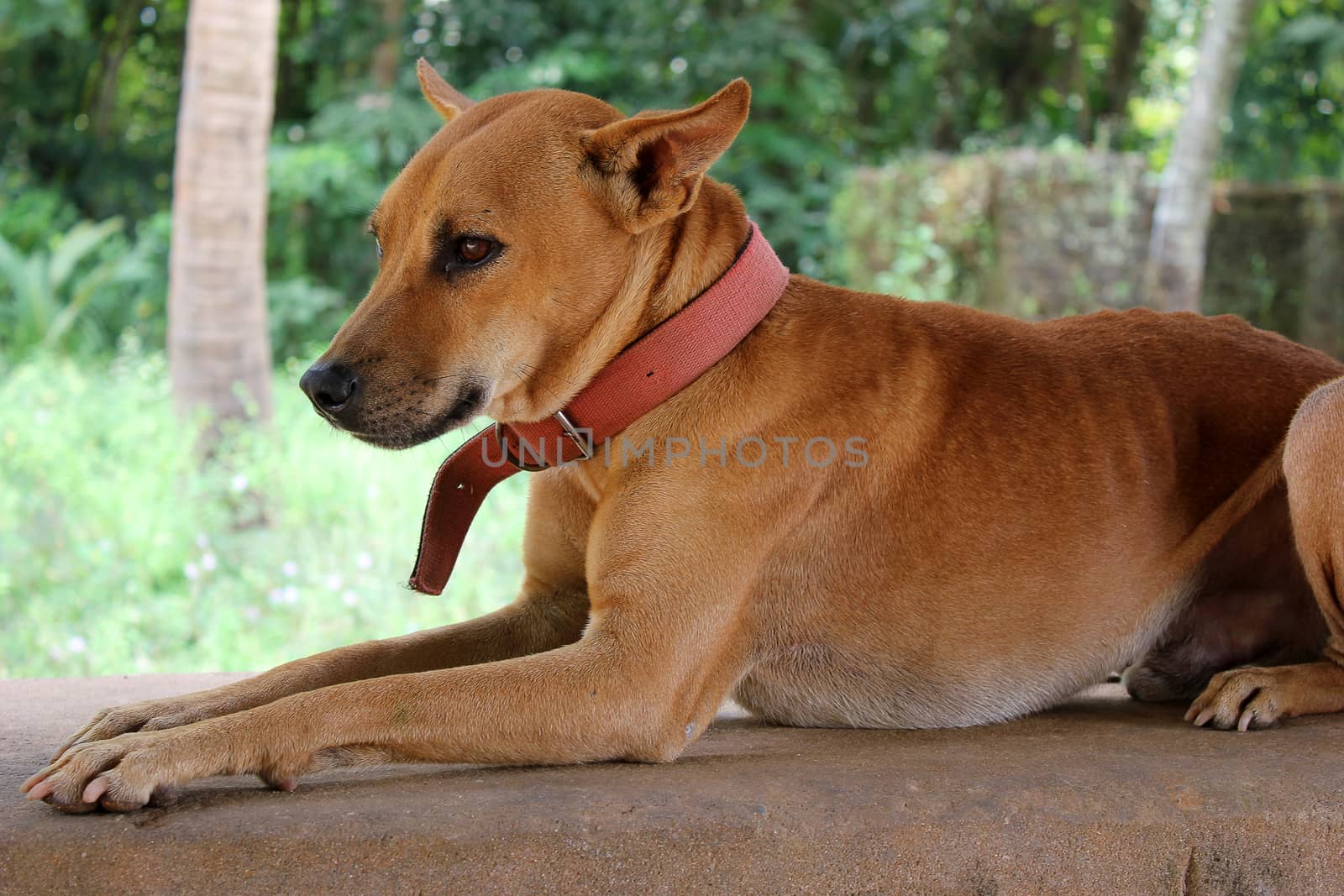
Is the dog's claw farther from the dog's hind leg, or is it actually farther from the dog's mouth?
the dog's hind leg

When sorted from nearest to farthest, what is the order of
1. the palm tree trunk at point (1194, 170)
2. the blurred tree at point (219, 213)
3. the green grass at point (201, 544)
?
the green grass at point (201, 544) → the blurred tree at point (219, 213) → the palm tree trunk at point (1194, 170)

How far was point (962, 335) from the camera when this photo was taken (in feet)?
10.4

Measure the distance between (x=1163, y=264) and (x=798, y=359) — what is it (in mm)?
7905

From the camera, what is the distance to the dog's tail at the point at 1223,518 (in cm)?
311

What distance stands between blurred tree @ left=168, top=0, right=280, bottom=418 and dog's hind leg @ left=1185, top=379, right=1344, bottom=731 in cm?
590

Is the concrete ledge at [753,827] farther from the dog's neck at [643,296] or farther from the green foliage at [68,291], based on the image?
the green foliage at [68,291]

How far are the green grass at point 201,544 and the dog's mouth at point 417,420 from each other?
2433 millimetres

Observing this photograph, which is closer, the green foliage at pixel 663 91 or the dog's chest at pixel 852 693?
the dog's chest at pixel 852 693

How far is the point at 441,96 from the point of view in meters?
3.34

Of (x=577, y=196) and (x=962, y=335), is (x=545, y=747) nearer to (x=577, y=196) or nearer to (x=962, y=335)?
(x=577, y=196)

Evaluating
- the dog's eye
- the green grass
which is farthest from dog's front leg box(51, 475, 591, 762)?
the green grass

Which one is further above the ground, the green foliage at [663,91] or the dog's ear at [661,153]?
the dog's ear at [661,153]

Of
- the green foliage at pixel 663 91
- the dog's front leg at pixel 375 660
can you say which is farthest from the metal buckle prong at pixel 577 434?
the green foliage at pixel 663 91

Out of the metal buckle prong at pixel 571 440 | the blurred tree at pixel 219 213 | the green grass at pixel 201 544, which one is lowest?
the green grass at pixel 201 544
